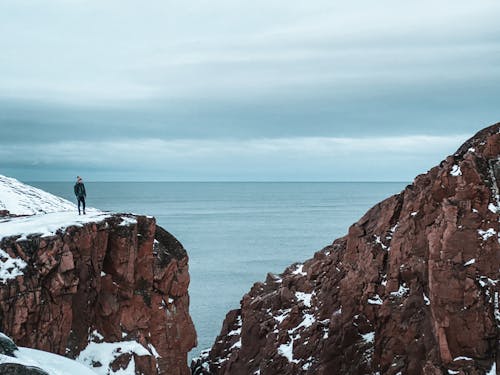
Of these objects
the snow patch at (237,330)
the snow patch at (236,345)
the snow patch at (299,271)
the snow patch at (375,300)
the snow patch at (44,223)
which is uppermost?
the snow patch at (44,223)

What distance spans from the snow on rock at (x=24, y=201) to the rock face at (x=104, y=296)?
46.2 m

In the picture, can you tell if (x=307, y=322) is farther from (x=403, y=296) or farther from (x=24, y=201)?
(x=24, y=201)

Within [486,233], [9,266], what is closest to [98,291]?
[9,266]

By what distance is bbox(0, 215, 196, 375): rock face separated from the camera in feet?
131

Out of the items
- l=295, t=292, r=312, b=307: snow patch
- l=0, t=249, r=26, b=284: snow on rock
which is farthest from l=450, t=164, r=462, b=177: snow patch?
l=0, t=249, r=26, b=284: snow on rock

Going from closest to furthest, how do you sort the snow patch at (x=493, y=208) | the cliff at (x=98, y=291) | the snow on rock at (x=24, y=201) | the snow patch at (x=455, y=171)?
the cliff at (x=98, y=291) < the snow patch at (x=493, y=208) < the snow patch at (x=455, y=171) < the snow on rock at (x=24, y=201)

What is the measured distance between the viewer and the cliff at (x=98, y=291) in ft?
131

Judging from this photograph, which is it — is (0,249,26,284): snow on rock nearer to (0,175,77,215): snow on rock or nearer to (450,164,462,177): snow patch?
(450,164,462,177): snow patch

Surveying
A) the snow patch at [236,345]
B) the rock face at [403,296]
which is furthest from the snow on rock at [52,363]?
the snow patch at [236,345]

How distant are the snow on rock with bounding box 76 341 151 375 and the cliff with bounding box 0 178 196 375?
0.20ft

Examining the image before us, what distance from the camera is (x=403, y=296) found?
49438 millimetres

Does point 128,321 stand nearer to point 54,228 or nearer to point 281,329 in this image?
point 54,228

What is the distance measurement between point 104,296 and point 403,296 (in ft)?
66.9

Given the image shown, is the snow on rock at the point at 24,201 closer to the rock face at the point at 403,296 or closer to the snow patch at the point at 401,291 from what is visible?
the rock face at the point at 403,296
